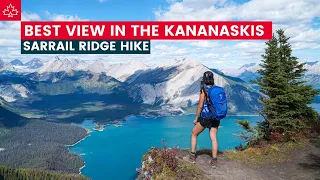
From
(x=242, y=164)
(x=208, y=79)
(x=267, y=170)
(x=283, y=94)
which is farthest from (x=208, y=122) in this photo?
(x=283, y=94)

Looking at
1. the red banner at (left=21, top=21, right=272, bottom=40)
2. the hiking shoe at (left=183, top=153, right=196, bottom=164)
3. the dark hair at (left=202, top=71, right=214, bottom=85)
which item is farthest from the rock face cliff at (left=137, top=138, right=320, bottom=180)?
the red banner at (left=21, top=21, right=272, bottom=40)

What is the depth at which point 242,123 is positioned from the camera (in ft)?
75.0

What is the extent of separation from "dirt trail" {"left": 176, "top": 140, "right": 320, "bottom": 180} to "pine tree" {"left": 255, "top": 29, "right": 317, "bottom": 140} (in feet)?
11.1

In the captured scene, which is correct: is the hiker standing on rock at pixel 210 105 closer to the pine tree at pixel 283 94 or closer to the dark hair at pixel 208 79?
the dark hair at pixel 208 79

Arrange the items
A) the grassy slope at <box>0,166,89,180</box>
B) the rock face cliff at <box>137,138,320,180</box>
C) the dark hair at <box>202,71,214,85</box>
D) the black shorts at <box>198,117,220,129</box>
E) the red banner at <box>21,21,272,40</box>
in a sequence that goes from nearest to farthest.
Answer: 1. the rock face cliff at <box>137,138,320,180</box>
2. the dark hair at <box>202,71,214,85</box>
3. the black shorts at <box>198,117,220,129</box>
4. the red banner at <box>21,21,272,40</box>
5. the grassy slope at <box>0,166,89,180</box>

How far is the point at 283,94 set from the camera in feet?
61.8

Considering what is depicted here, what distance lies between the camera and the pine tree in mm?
17516

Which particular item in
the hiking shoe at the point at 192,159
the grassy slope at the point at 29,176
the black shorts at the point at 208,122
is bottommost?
the grassy slope at the point at 29,176

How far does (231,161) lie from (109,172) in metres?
136

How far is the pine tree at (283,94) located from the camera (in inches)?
690

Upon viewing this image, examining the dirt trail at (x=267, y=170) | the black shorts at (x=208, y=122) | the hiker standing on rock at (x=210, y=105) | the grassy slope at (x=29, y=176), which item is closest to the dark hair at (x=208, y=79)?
the hiker standing on rock at (x=210, y=105)

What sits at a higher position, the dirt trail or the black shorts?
the black shorts

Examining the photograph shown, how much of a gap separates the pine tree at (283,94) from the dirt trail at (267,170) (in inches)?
133

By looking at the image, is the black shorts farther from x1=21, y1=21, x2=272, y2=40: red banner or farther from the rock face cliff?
x1=21, y1=21, x2=272, y2=40: red banner
